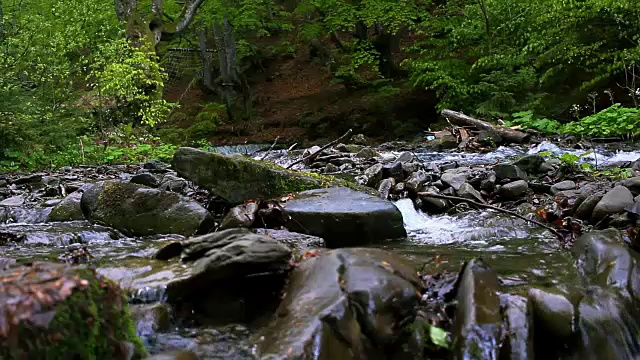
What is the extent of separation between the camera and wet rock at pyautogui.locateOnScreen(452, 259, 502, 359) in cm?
238

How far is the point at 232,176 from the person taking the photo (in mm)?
5422

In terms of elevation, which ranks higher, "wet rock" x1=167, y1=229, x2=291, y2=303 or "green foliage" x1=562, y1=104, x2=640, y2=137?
"wet rock" x1=167, y1=229, x2=291, y2=303

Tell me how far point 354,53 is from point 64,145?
11416 millimetres

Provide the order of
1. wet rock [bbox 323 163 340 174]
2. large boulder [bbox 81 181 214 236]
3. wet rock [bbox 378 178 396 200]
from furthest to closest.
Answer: wet rock [bbox 323 163 340 174] → wet rock [bbox 378 178 396 200] → large boulder [bbox 81 181 214 236]

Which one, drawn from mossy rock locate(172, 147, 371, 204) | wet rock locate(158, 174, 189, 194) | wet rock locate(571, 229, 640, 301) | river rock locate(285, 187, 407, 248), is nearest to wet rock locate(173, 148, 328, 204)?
mossy rock locate(172, 147, 371, 204)

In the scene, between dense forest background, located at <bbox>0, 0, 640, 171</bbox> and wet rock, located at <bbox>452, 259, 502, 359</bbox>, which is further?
dense forest background, located at <bbox>0, 0, 640, 171</bbox>

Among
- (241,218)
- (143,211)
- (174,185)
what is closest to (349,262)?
(241,218)

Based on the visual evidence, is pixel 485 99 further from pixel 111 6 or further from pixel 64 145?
pixel 111 6

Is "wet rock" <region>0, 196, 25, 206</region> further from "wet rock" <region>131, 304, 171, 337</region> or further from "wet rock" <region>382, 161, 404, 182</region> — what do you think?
"wet rock" <region>382, 161, 404, 182</region>

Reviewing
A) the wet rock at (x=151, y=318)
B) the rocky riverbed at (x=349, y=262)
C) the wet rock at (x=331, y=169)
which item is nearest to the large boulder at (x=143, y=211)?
the rocky riverbed at (x=349, y=262)

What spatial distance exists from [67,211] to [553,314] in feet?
15.8

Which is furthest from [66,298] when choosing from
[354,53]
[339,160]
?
[354,53]

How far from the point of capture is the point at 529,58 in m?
14.8

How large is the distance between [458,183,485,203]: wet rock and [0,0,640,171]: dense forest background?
5.89m
